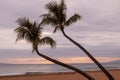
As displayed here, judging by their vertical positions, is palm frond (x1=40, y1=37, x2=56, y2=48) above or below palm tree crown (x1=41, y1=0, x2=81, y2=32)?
below

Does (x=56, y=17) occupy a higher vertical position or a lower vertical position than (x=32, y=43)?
higher

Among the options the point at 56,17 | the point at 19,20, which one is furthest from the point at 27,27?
the point at 56,17

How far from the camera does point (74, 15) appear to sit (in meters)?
19.9

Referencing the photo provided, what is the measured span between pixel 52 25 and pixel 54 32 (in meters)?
0.45

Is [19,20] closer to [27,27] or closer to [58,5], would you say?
[27,27]

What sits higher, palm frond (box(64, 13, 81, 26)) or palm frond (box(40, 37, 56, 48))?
palm frond (box(64, 13, 81, 26))

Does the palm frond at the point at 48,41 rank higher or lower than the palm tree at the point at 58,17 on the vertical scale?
lower

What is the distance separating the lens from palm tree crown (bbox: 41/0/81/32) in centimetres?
1966

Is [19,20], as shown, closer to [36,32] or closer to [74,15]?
[36,32]

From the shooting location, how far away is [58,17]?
65.0 feet

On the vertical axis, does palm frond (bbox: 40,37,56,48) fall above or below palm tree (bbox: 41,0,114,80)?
below

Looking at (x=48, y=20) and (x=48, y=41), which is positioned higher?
(x=48, y=20)

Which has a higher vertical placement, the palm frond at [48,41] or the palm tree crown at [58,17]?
the palm tree crown at [58,17]

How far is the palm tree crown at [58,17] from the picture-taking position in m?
19.7
